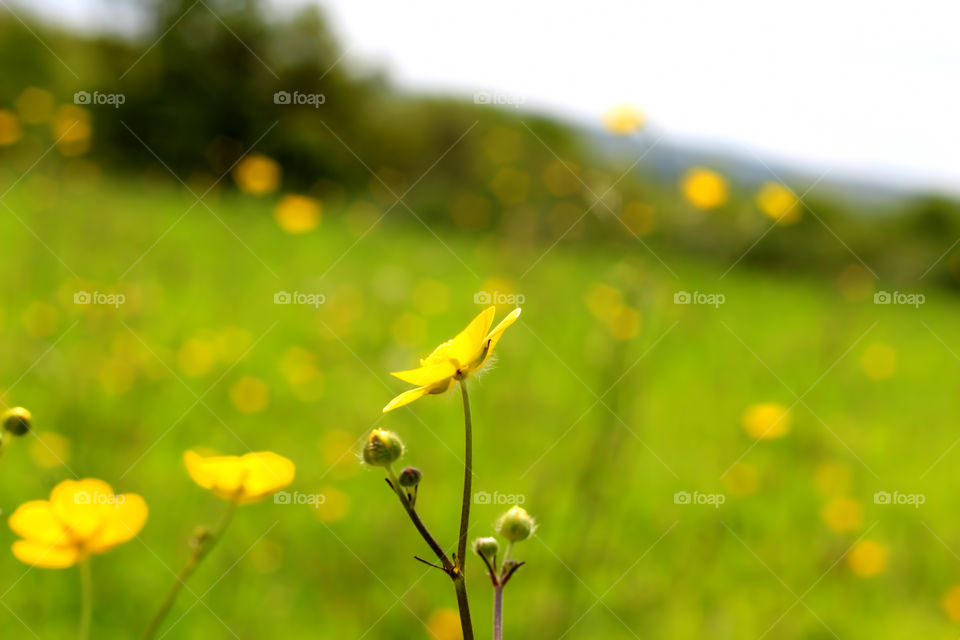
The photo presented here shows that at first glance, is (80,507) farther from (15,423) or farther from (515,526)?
(515,526)

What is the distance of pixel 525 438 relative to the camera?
346cm

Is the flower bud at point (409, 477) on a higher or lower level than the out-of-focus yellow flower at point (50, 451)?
higher

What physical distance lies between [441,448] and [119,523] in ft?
7.89

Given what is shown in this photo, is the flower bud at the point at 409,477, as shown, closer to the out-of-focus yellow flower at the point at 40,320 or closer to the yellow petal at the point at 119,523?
the yellow petal at the point at 119,523

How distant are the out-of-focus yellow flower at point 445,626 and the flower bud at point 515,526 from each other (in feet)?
4.30

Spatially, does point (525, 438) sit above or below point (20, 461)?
above

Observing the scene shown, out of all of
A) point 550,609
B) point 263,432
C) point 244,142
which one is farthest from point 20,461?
point 244,142

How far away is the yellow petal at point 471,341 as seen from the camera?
0.74 meters

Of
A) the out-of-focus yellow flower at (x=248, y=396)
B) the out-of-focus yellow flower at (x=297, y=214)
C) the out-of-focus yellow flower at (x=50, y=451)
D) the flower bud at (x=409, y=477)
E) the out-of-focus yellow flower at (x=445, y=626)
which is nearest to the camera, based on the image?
the flower bud at (x=409, y=477)

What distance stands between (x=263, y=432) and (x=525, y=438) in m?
1.19

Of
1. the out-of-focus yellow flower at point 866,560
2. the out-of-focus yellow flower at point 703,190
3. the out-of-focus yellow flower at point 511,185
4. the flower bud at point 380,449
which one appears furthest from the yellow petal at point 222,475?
the out-of-focus yellow flower at point 511,185

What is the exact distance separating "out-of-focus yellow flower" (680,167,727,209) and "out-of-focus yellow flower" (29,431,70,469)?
2.24m

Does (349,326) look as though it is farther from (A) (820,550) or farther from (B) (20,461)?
(A) (820,550)

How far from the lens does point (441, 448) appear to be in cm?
322
